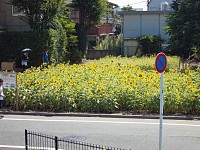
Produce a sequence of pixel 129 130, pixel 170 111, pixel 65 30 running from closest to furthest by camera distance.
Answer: pixel 129 130 → pixel 170 111 → pixel 65 30

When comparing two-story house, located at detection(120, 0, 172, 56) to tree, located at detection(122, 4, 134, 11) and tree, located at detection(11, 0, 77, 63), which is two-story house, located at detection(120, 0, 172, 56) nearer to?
tree, located at detection(11, 0, 77, 63)

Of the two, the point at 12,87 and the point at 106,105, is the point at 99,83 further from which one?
the point at 12,87

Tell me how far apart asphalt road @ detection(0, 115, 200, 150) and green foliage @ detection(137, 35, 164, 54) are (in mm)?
22105

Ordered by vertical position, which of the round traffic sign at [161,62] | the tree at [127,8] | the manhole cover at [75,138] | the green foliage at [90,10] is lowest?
the manhole cover at [75,138]

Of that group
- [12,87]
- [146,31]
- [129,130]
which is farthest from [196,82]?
[146,31]

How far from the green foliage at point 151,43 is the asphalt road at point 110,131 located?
22.1m

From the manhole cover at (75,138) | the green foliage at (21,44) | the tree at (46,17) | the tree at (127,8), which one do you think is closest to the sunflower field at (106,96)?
the manhole cover at (75,138)

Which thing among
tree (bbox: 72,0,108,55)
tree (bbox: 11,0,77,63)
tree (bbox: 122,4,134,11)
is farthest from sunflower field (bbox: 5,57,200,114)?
tree (bbox: 122,4,134,11)

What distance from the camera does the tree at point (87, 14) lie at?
105 feet

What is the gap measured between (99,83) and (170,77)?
3560mm

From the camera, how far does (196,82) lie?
559 inches

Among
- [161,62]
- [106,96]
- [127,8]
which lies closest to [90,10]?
[106,96]

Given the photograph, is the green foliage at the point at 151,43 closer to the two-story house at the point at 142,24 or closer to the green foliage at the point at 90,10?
the two-story house at the point at 142,24

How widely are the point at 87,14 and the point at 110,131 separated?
78.4ft
